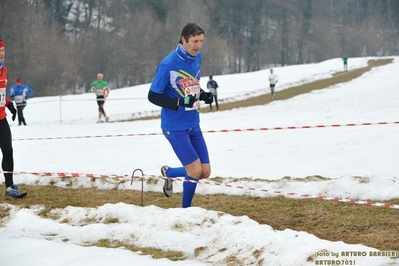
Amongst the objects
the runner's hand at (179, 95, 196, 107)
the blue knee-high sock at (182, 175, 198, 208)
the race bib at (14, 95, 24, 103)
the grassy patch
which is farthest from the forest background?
the runner's hand at (179, 95, 196, 107)

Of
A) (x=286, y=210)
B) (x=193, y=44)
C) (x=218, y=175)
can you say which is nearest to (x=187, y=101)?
(x=193, y=44)

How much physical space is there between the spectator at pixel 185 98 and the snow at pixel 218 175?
0.55 metres

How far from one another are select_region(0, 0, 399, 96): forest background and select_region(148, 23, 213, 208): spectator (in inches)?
1813

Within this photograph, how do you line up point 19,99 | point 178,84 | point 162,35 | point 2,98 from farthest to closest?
1. point 162,35
2. point 19,99
3. point 2,98
4. point 178,84

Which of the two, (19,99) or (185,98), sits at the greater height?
(19,99)

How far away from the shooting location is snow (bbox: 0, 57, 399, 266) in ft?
16.7

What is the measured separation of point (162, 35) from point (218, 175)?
66.1 meters

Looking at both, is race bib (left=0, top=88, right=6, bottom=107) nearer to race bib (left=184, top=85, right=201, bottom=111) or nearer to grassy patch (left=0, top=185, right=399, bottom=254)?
grassy patch (left=0, top=185, right=399, bottom=254)

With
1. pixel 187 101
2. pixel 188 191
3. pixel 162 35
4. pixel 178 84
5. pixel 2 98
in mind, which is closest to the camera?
pixel 187 101

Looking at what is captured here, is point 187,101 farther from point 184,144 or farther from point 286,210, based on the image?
point 286,210

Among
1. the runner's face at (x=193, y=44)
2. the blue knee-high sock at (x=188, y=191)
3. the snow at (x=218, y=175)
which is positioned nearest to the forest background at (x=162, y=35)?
the snow at (x=218, y=175)

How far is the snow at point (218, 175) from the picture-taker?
16.7 feet

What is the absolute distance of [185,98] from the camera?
5.92m

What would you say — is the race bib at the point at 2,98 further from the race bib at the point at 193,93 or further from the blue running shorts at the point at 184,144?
the race bib at the point at 193,93
